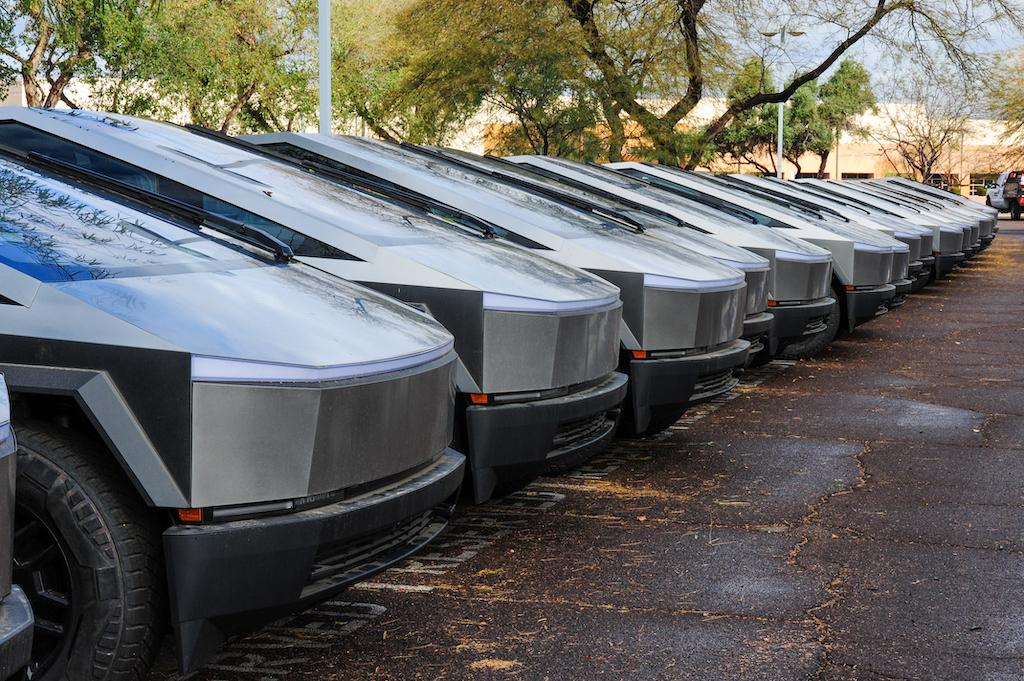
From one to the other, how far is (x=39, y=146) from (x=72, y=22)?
599 inches

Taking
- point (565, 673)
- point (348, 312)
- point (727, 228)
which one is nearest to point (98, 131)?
point (348, 312)

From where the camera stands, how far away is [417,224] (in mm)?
5172

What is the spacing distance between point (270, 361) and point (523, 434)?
165 centimetres

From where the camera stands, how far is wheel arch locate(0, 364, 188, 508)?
2781 mm

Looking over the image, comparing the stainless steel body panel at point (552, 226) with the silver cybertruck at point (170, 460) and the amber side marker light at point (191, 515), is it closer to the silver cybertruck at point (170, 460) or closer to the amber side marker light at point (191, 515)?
the silver cybertruck at point (170, 460)

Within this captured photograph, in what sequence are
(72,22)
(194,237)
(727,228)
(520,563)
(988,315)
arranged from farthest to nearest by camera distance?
(72,22)
(988,315)
(727,228)
(520,563)
(194,237)

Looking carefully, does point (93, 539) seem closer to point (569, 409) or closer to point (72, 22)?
point (569, 409)

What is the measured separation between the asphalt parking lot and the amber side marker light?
754 millimetres

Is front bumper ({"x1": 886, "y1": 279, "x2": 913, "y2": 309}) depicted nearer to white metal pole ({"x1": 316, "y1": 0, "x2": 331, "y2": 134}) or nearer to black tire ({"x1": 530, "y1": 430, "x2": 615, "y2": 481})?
white metal pole ({"x1": 316, "y1": 0, "x2": 331, "y2": 134})

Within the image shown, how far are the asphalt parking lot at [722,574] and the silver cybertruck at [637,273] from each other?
1.69 ft

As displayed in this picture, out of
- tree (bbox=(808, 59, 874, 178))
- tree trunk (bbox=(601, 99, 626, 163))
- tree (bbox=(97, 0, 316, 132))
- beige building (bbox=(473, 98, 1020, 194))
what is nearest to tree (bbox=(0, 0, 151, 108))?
tree (bbox=(97, 0, 316, 132))

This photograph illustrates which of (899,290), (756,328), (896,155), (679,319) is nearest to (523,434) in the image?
(679,319)

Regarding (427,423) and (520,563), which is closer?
(427,423)

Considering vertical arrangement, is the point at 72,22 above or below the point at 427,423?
above
